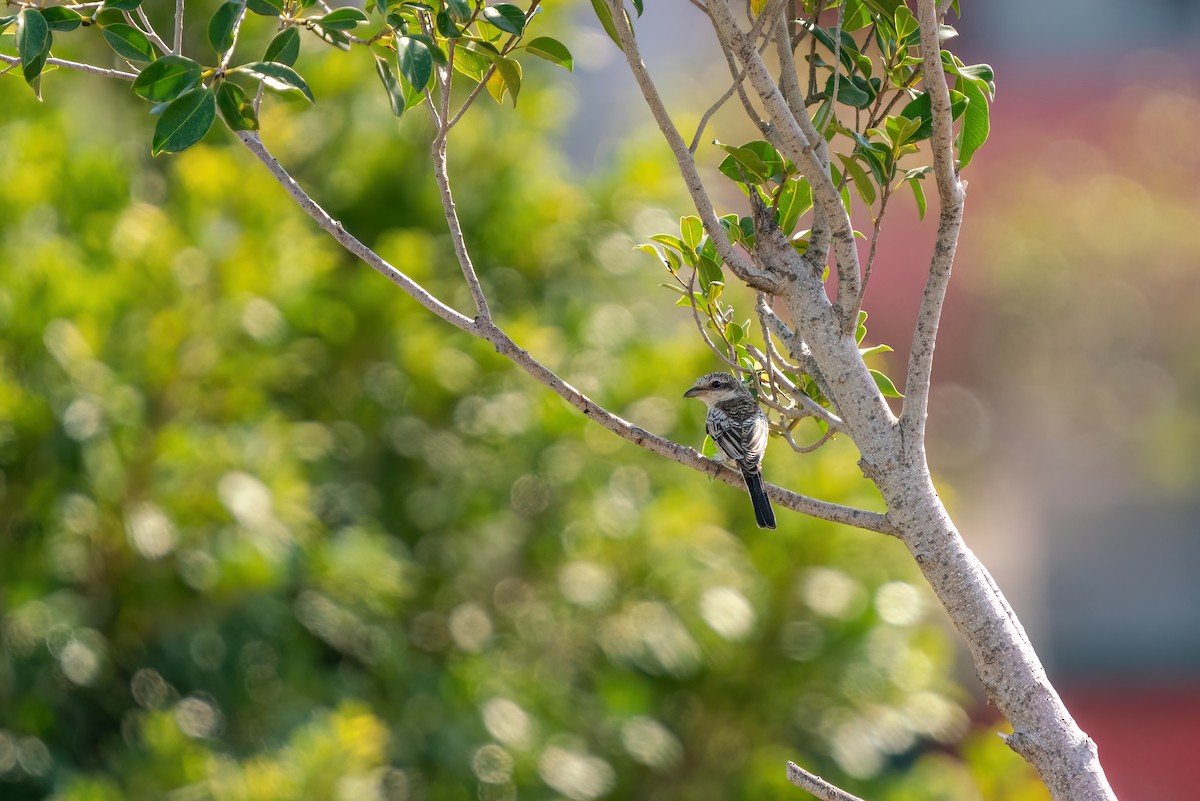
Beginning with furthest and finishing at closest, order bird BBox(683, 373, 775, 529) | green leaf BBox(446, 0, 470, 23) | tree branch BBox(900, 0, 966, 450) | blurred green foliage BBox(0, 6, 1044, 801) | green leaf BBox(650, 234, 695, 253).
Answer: blurred green foliage BBox(0, 6, 1044, 801) → bird BBox(683, 373, 775, 529) → green leaf BBox(650, 234, 695, 253) → green leaf BBox(446, 0, 470, 23) → tree branch BBox(900, 0, 966, 450)

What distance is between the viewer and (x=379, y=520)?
4.57 meters

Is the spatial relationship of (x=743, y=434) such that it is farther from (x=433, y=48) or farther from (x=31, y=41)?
(x=31, y=41)

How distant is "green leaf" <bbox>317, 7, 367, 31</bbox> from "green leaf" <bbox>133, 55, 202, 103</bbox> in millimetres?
199

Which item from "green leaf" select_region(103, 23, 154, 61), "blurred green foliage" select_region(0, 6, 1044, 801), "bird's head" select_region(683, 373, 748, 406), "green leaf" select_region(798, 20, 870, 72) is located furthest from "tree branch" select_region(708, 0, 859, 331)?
"blurred green foliage" select_region(0, 6, 1044, 801)

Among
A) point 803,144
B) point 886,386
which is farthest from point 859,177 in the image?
point 886,386

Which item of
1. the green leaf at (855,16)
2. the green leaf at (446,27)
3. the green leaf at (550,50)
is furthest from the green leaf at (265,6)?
the green leaf at (855,16)

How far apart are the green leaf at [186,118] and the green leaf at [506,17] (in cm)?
40

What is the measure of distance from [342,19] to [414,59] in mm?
184

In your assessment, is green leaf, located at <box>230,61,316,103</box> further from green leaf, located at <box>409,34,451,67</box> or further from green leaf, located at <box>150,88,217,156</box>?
green leaf, located at <box>409,34,451,67</box>

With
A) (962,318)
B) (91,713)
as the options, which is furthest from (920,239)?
(91,713)

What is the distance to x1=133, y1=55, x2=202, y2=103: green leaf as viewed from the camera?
61.9 inches

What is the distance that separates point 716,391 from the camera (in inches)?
141

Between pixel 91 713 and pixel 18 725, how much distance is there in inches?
12.2

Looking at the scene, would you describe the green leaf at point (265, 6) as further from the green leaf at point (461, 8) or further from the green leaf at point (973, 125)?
the green leaf at point (973, 125)
